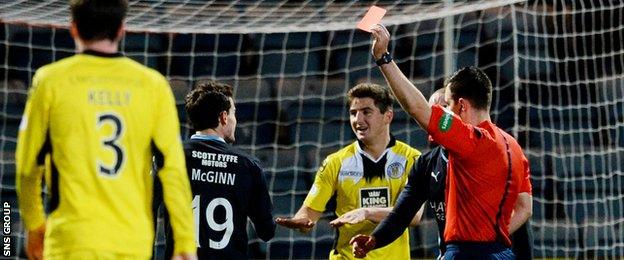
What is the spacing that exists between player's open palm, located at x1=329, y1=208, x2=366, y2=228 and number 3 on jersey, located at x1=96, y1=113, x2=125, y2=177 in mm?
2284

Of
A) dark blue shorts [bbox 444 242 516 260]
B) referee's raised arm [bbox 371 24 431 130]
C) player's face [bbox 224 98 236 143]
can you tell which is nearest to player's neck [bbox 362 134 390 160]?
player's face [bbox 224 98 236 143]

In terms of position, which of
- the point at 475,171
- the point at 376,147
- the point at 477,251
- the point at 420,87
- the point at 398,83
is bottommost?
the point at 477,251

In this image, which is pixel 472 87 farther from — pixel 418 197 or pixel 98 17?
pixel 98 17

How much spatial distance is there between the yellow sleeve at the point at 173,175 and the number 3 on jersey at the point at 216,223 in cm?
166

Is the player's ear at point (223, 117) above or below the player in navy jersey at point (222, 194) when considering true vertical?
above

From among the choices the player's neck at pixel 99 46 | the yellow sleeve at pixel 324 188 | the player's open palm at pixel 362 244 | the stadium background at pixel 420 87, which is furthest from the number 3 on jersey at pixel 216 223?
the stadium background at pixel 420 87

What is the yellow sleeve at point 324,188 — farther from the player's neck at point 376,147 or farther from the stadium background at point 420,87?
the stadium background at point 420,87

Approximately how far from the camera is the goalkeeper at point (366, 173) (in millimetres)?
6695

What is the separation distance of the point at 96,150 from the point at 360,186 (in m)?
3.32

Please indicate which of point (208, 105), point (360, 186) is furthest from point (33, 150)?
point (360, 186)

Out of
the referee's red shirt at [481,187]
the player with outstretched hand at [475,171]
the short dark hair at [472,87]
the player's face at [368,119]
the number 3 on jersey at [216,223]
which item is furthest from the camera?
the player's face at [368,119]

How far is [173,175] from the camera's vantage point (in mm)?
3635

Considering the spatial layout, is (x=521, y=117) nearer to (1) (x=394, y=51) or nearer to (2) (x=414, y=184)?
(1) (x=394, y=51)

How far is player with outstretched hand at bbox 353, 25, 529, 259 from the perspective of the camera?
190 inches
